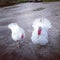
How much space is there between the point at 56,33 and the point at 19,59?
24 cm

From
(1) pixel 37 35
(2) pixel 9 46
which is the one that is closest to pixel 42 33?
(1) pixel 37 35

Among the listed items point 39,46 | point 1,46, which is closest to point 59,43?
point 39,46

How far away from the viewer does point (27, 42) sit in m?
0.61

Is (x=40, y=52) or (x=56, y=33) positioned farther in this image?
(x=56, y=33)

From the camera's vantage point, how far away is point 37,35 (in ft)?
1.76

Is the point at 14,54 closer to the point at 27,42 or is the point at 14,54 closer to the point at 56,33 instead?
the point at 27,42

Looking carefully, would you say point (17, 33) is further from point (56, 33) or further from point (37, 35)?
point (56, 33)

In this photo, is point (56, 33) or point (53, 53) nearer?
point (53, 53)

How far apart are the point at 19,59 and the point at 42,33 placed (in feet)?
0.34

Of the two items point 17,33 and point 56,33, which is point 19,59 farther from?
point 56,33

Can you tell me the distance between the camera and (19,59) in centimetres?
50

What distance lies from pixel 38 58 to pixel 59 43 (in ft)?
0.39

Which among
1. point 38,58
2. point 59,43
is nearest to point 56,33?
point 59,43

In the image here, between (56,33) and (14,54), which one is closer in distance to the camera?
(14,54)
